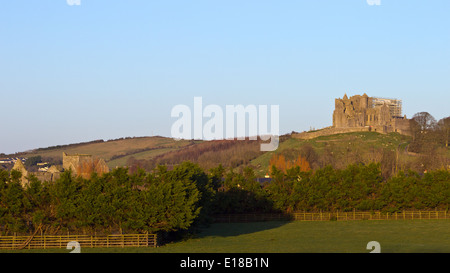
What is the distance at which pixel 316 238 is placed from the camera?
5294 cm

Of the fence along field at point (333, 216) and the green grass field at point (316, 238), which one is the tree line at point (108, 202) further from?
the fence along field at point (333, 216)

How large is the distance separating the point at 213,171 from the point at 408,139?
118m

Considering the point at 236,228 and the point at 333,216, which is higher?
the point at 333,216

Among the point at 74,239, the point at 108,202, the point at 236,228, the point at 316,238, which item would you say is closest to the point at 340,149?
the point at 236,228

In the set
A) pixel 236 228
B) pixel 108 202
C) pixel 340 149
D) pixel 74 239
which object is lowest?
pixel 236 228

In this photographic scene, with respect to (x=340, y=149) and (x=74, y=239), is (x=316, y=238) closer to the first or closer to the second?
(x=74, y=239)

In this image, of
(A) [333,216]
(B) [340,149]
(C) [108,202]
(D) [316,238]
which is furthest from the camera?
(B) [340,149]

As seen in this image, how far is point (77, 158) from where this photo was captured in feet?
441

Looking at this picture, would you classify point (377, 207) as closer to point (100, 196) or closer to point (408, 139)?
point (100, 196)

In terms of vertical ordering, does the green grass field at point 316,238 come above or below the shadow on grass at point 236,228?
above

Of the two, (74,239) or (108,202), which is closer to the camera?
(74,239)

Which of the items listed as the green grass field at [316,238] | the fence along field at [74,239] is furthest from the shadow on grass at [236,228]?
the fence along field at [74,239]

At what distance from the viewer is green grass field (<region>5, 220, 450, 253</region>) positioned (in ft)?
144

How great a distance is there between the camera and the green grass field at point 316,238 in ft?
144
